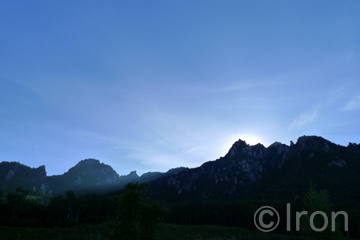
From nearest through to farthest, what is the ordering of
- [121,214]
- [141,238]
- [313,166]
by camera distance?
1. [121,214]
2. [141,238]
3. [313,166]

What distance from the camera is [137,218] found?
2402 centimetres

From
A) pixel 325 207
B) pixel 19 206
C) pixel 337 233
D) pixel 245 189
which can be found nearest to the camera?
pixel 337 233

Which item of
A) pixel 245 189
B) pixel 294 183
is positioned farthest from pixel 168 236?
pixel 245 189

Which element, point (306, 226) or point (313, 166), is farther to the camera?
point (313, 166)

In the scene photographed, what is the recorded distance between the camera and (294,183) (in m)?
154

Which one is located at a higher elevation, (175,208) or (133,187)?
(133,187)

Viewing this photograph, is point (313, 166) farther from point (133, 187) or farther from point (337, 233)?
point (133, 187)

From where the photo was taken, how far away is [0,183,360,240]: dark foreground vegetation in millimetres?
23906

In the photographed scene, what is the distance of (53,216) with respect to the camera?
7381 cm

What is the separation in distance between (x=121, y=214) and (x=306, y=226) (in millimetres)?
24072

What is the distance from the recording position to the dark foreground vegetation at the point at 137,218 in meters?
23.9

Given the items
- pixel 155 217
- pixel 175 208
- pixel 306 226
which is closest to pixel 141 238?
pixel 155 217

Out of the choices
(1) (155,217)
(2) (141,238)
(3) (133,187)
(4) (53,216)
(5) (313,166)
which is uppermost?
(5) (313,166)

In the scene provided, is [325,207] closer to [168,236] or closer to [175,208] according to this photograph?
[168,236]
